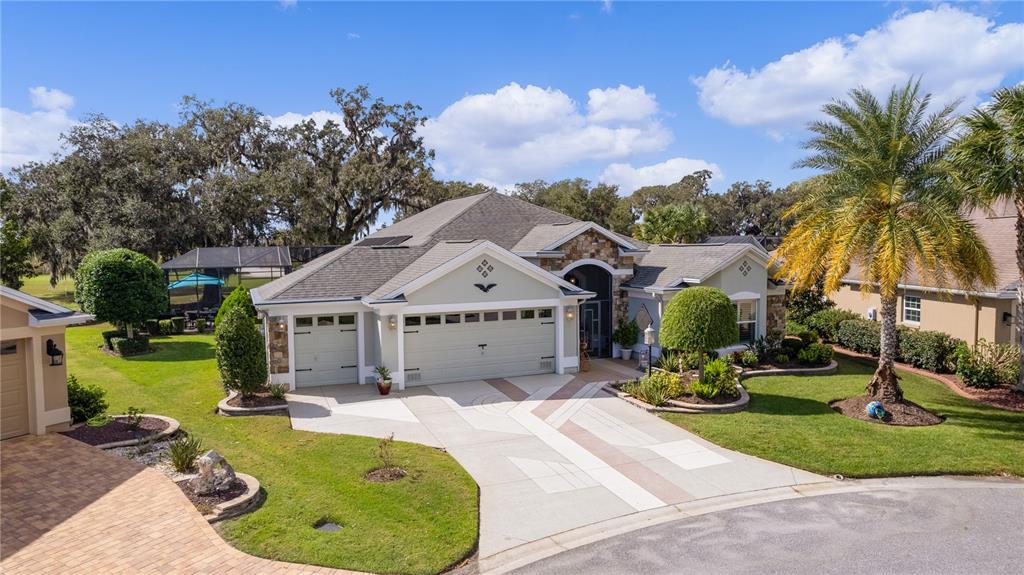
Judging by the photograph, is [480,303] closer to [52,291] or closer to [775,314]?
[775,314]

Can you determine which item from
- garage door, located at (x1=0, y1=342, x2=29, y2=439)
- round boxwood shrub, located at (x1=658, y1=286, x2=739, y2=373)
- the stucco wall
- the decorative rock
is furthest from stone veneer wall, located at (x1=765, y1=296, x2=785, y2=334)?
garage door, located at (x1=0, y1=342, x2=29, y2=439)

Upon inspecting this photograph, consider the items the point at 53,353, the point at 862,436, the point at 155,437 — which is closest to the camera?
the point at 155,437

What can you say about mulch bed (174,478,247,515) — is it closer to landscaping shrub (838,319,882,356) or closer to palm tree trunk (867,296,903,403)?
palm tree trunk (867,296,903,403)

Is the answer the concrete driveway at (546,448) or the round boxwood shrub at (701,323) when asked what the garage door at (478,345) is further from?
the round boxwood shrub at (701,323)

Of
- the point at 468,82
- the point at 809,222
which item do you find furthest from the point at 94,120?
the point at 809,222

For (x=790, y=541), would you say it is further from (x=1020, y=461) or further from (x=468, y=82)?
(x=468, y=82)

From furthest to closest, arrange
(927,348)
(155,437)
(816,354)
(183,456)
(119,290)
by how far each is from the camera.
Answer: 1. (119,290)
2. (816,354)
3. (927,348)
4. (155,437)
5. (183,456)

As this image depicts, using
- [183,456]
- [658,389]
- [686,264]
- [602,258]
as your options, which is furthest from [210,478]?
[686,264]
